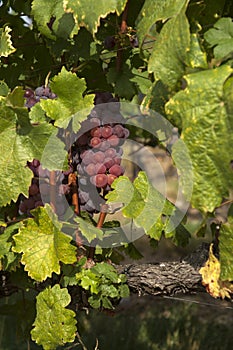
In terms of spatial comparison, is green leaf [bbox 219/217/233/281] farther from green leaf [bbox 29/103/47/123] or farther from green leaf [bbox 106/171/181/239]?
green leaf [bbox 29/103/47/123]

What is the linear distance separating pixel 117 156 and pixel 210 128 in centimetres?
47

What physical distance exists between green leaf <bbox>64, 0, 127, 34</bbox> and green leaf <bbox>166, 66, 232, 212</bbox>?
21cm

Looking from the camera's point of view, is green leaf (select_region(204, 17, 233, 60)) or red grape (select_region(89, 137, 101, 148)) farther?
red grape (select_region(89, 137, 101, 148))

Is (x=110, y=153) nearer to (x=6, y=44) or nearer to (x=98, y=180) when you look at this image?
(x=98, y=180)

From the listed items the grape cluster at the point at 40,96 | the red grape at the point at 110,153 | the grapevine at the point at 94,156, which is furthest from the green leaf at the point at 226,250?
the grape cluster at the point at 40,96

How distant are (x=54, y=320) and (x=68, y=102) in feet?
1.35

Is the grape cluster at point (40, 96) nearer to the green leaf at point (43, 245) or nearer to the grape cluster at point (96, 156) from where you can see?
the grape cluster at point (96, 156)

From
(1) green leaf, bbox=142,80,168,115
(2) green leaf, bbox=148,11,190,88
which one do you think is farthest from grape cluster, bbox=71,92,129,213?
(2) green leaf, bbox=148,11,190,88

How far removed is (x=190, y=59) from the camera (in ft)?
3.21

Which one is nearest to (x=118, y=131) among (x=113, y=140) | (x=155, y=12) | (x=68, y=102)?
(x=113, y=140)

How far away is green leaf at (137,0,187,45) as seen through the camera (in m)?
1.00

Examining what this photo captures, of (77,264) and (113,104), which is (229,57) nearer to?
(113,104)

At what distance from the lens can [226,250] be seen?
A: 1.07m

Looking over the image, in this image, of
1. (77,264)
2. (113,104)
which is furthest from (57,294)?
(113,104)
